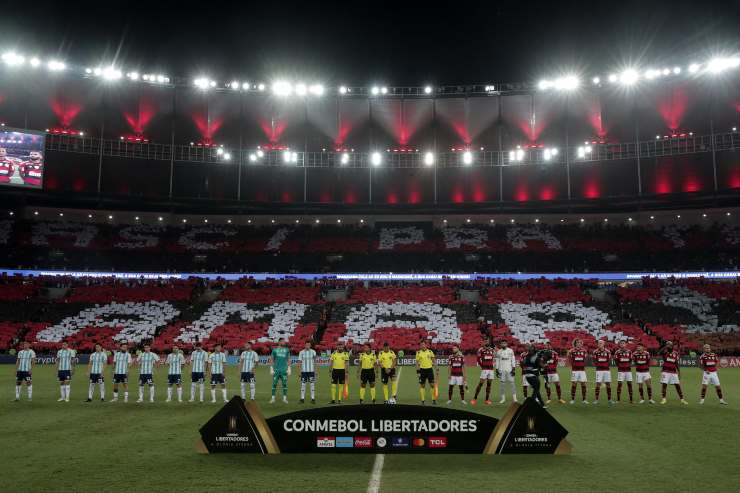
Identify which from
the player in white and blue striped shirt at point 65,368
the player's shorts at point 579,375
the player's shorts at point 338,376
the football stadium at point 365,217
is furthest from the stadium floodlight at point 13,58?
the player's shorts at point 579,375

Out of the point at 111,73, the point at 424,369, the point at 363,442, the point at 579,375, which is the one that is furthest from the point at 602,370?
the point at 111,73

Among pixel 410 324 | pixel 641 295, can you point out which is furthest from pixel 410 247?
pixel 641 295

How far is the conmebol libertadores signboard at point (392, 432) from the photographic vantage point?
1164 centimetres

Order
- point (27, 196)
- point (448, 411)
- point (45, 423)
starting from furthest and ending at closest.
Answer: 1. point (27, 196)
2. point (45, 423)
3. point (448, 411)

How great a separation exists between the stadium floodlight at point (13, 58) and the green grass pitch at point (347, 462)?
4042cm

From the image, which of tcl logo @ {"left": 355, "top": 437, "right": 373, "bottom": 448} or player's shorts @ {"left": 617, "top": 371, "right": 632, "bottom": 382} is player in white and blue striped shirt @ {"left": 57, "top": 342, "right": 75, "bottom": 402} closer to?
tcl logo @ {"left": 355, "top": 437, "right": 373, "bottom": 448}

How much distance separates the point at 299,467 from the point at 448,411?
335cm

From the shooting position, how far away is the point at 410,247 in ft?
178

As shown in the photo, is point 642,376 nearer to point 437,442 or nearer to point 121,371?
point 437,442

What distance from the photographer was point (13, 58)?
46.1m

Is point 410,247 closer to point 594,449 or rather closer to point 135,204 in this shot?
point 135,204

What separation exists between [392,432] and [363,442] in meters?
0.65

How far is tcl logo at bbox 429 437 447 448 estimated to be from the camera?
11.6m

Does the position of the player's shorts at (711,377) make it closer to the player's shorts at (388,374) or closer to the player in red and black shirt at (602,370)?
the player in red and black shirt at (602,370)
